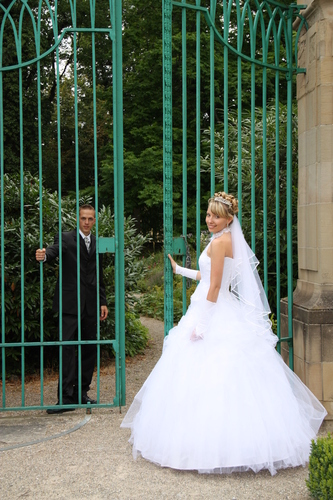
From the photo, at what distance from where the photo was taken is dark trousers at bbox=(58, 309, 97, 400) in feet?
15.7

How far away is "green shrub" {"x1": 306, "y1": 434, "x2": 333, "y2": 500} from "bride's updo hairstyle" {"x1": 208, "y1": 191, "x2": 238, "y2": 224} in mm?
1622

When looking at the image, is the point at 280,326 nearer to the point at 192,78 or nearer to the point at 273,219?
the point at 273,219

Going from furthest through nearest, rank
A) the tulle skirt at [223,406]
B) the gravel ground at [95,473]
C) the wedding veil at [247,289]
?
the wedding veil at [247,289] < the tulle skirt at [223,406] < the gravel ground at [95,473]

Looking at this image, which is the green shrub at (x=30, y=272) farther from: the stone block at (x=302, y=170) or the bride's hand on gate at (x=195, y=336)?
the stone block at (x=302, y=170)

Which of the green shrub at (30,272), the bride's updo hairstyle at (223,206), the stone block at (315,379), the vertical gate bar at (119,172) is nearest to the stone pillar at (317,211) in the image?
the stone block at (315,379)

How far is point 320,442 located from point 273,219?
5032 millimetres

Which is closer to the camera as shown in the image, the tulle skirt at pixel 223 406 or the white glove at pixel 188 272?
the tulle skirt at pixel 223 406

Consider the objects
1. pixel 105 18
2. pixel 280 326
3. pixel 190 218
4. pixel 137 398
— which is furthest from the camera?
pixel 105 18

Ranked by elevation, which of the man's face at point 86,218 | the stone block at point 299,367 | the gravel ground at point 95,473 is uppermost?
the man's face at point 86,218

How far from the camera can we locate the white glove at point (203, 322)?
3.74m

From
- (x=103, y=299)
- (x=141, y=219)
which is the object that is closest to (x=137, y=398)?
(x=103, y=299)

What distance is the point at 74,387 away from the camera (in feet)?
16.3

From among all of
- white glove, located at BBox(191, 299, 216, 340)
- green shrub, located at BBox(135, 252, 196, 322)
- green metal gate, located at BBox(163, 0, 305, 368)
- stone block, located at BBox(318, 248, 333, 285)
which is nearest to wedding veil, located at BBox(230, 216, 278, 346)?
white glove, located at BBox(191, 299, 216, 340)

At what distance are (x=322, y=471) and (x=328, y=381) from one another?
1.47m
